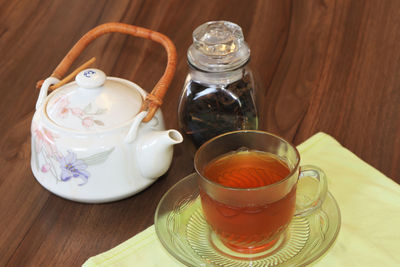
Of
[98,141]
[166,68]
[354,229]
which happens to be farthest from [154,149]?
[354,229]

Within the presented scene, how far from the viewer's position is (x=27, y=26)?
53.7 inches

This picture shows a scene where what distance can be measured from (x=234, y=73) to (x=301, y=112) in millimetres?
236

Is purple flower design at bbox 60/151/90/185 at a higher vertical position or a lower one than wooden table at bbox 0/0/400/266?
higher

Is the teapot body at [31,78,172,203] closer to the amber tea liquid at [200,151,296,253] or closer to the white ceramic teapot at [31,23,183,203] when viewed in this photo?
the white ceramic teapot at [31,23,183,203]

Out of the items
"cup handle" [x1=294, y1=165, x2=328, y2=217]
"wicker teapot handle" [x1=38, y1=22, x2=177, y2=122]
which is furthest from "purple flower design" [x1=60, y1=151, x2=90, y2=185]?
"cup handle" [x1=294, y1=165, x2=328, y2=217]

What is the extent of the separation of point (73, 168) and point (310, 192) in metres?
0.36

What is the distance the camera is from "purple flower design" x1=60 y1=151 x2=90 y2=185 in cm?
83

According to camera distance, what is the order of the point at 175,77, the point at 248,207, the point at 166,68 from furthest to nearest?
the point at 175,77 < the point at 166,68 < the point at 248,207

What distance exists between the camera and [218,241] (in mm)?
784

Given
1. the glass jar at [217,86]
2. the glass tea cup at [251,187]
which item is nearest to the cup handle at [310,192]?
the glass tea cup at [251,187]

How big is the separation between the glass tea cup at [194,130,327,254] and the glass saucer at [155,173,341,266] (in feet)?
0.04

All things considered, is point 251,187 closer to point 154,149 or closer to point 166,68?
point 154,149

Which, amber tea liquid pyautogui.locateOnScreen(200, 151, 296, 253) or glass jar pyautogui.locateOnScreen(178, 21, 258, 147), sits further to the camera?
glass jar pyautogui.locateOnScreen(178, 21, 258, 147)

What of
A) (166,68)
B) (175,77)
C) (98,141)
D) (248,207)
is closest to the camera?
(248,207)
